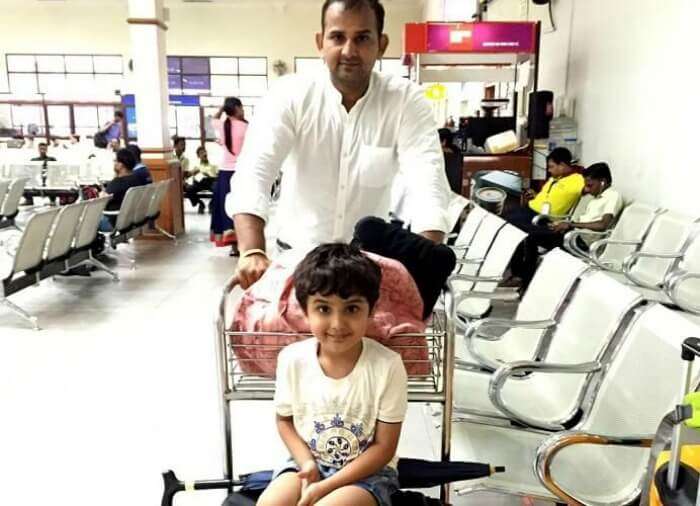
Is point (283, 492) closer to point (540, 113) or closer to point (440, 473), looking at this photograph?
point (440, 473)

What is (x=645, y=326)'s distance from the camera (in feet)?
5.19

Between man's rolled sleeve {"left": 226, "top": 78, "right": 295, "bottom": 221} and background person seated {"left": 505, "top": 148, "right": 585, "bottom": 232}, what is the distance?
3875 millimetres

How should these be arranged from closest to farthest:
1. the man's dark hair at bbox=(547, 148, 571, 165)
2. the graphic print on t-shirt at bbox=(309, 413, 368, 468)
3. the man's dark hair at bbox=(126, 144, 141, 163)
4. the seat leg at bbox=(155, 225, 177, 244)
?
the graphic print on t-shirt at bbox=(309, 413, 368, 468)
the man's dark hair at bbox=(547, 148, 571, 165)
the man's dark hair at bbox=(126, 144, 141, 163)
the seat leg at bbox=(155, 225, 177, 244)

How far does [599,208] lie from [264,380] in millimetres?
3969

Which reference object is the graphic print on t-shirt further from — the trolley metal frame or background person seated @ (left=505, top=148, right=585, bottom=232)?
background person seated @ (left=505, top=148, right=585, bottom=232)

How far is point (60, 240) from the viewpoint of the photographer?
4.62 m

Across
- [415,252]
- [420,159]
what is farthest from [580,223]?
[415,252]

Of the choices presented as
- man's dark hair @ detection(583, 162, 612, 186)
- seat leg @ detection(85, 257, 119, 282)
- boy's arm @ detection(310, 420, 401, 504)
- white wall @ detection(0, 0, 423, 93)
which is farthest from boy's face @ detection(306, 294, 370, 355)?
white wall @ detection(0, 0, 423, 93)

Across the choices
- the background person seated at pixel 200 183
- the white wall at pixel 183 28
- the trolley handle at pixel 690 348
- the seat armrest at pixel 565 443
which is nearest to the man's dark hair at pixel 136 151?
the background person seated at pixel 200 183

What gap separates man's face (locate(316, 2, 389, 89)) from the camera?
150cm

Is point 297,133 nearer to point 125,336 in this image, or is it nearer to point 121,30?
point 125,336

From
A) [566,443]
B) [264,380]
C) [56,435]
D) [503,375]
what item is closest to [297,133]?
[264,380]

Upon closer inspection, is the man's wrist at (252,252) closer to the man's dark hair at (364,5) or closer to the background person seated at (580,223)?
the man's dark hair at (364,5)

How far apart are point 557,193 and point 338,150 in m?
4.19
